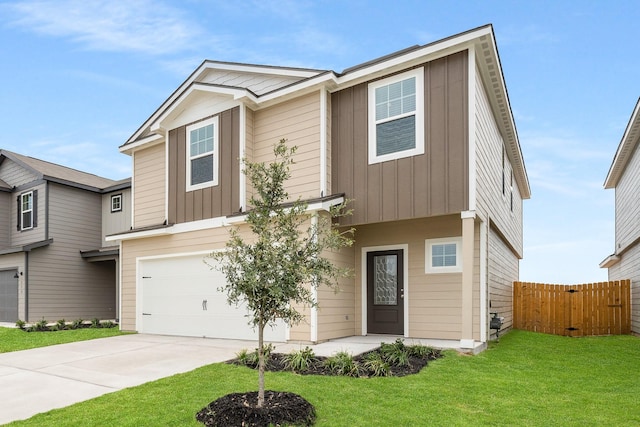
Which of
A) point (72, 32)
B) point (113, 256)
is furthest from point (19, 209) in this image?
point (72, 32)

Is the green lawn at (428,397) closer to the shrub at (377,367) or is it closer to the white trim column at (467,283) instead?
the shrub at (377,367)

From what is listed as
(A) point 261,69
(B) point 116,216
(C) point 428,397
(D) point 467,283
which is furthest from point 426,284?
(B) point 116,216

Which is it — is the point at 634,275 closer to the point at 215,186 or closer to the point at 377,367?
the point at 377,367

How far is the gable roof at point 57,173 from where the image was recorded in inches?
676

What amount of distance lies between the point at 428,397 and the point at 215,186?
7.38 meters

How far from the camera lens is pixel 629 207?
49.1 feet

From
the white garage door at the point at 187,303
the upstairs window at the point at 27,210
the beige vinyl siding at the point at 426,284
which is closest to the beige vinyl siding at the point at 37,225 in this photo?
the upstairs window at the point at 27,210

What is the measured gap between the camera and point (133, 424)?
457 centimetres

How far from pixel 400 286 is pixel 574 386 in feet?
14.5

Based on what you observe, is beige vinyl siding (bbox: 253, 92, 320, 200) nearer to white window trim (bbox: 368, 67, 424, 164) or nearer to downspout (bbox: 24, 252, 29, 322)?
white window trim (bbox: 368, 67, 424, 164)

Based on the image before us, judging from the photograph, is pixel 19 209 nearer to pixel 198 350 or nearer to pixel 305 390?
pixel 198 350

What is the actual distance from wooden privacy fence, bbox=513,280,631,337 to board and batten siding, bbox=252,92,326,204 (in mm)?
9005

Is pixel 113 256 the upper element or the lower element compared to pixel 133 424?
upper

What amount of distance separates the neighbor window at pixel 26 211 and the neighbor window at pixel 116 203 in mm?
2853
